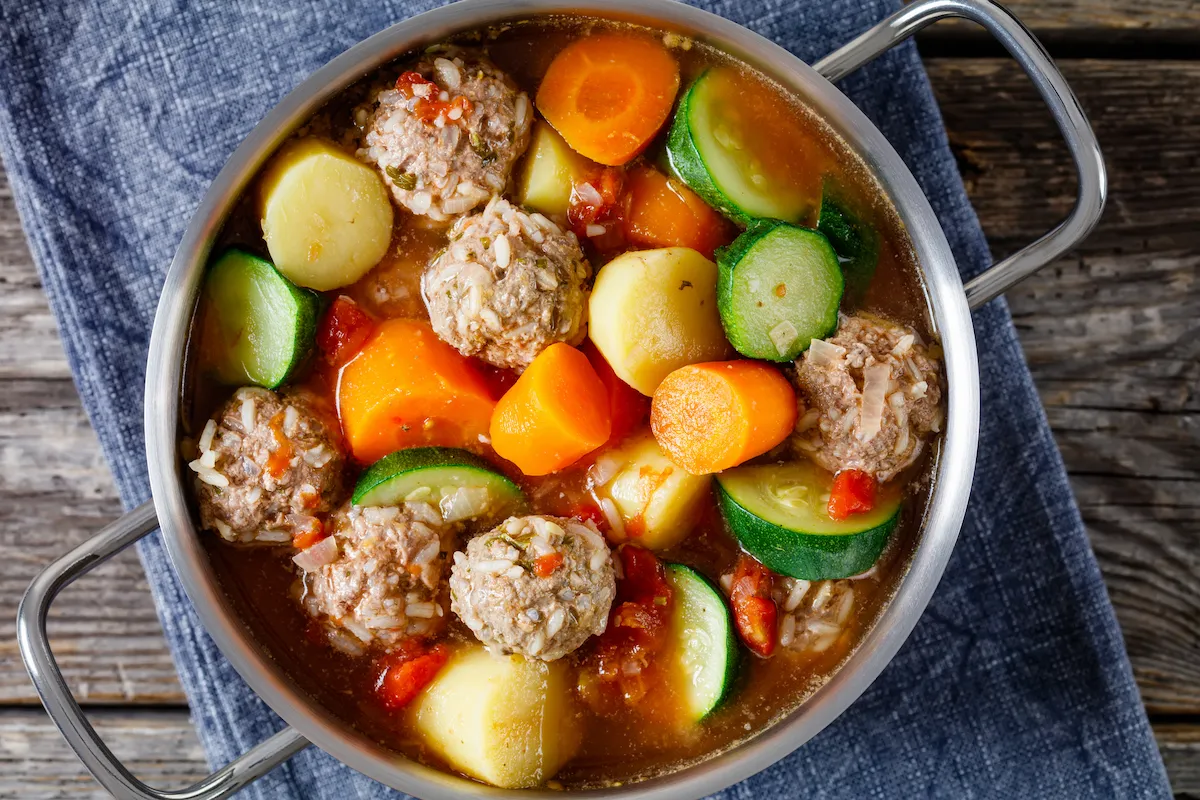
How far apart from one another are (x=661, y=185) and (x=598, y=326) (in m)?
0.35

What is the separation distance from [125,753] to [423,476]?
1.44 m

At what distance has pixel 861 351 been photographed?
6.61 feet

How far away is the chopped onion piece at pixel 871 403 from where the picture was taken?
78.8 inches

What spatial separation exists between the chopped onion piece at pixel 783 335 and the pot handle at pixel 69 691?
1.28 metres


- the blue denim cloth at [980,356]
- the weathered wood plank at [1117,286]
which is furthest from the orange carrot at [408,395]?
the weathered wood plank at [1117,286]

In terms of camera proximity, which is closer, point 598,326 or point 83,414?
point 598,326

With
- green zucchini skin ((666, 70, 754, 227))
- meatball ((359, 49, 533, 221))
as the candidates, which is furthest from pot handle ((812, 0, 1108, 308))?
meatball ((359, 49, 533, 221))

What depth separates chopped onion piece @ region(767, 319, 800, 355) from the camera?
6.64 ft

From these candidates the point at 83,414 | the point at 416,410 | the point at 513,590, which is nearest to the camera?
the point at 513,590

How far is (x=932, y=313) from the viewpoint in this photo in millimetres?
2170

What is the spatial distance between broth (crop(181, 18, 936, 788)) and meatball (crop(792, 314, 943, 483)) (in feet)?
0.43

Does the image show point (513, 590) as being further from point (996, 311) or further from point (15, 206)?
point (15, 206)

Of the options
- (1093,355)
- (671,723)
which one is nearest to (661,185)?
(671,723)

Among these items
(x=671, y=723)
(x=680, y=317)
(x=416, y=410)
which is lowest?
(x=671, y=723)
